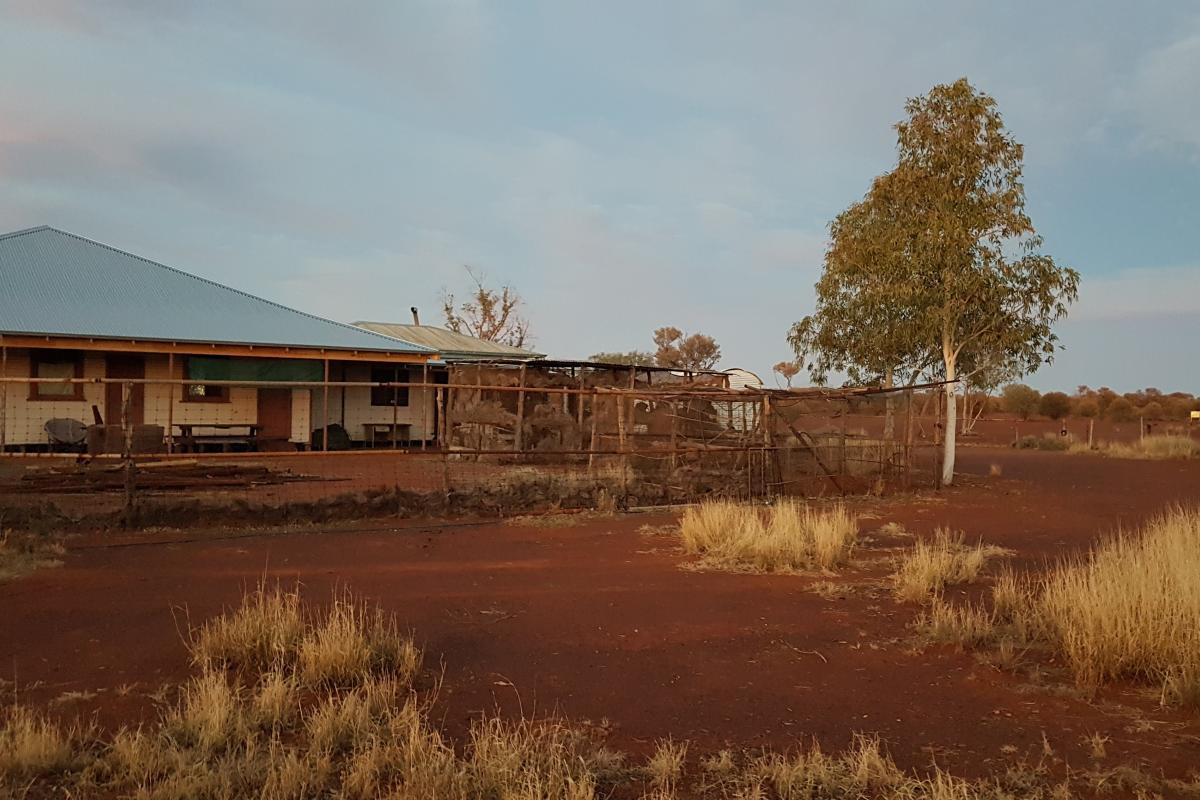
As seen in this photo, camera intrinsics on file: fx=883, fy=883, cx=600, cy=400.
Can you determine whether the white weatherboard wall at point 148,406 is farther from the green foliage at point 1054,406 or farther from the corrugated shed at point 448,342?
the green foliage at point 1054,406

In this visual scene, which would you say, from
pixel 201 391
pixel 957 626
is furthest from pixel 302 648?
pixel 201 391

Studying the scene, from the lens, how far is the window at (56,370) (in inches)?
811

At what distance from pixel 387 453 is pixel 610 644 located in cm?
765

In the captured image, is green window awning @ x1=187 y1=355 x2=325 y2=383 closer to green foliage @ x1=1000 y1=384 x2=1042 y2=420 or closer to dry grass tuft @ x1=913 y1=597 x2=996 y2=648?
dry grass tuft @ x1=913 y1=597 x2=996 y2=648

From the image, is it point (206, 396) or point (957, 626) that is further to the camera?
point (206, 396)

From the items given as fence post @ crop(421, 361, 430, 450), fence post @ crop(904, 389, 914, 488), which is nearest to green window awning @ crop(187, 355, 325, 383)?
fence post @ crop(421, 361, 430, 450)

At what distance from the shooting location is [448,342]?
3108 centimetres

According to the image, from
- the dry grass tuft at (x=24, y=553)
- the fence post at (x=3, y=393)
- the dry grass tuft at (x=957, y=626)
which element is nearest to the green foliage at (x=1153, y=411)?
Answer: the dry grass tuft at (x=957, y=626)

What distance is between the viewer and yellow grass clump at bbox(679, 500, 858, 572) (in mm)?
10258

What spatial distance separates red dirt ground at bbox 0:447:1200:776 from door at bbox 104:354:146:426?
1126 centimetres

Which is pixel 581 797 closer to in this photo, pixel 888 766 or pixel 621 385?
pixel 888 766

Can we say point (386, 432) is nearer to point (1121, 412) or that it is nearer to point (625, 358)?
point (625, 358)

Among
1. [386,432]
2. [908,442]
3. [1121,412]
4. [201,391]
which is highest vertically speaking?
[1121,412]

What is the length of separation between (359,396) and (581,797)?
22589 mm
